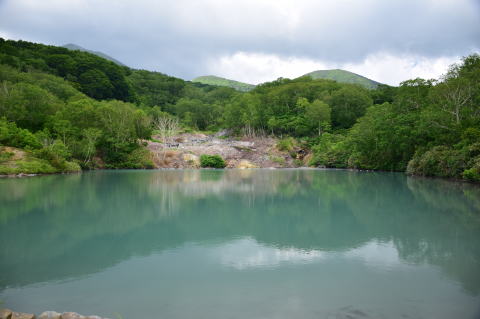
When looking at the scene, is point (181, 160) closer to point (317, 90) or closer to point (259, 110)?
point (259, 110)

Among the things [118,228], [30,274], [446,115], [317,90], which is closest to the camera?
[30,274]

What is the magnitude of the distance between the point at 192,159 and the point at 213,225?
119 feet

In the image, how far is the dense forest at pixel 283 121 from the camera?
88.9ft

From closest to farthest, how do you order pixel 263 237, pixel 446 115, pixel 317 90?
1. pixel 263 237
2. pixel 446 115
3. pixel 317 90

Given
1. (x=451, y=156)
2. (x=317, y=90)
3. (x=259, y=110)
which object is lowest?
(x=451, y=156)

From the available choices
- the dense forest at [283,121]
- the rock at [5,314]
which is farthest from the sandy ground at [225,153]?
the rock at [5,314]

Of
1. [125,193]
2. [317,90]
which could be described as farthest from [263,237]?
[317,90]

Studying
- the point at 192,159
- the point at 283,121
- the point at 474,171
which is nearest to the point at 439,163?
the point at 474,171

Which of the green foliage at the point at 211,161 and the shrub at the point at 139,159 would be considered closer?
the shrub at the point at 139,159

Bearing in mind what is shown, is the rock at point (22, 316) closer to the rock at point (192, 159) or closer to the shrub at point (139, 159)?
the shrub at point (139, 159)

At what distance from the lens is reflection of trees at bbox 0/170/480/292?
7238mm

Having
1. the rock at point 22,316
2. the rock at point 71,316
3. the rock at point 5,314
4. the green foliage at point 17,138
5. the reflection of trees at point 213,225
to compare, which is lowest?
the reflection of trees at point 213,225

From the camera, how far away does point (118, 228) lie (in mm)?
10141

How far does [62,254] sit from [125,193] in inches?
407
